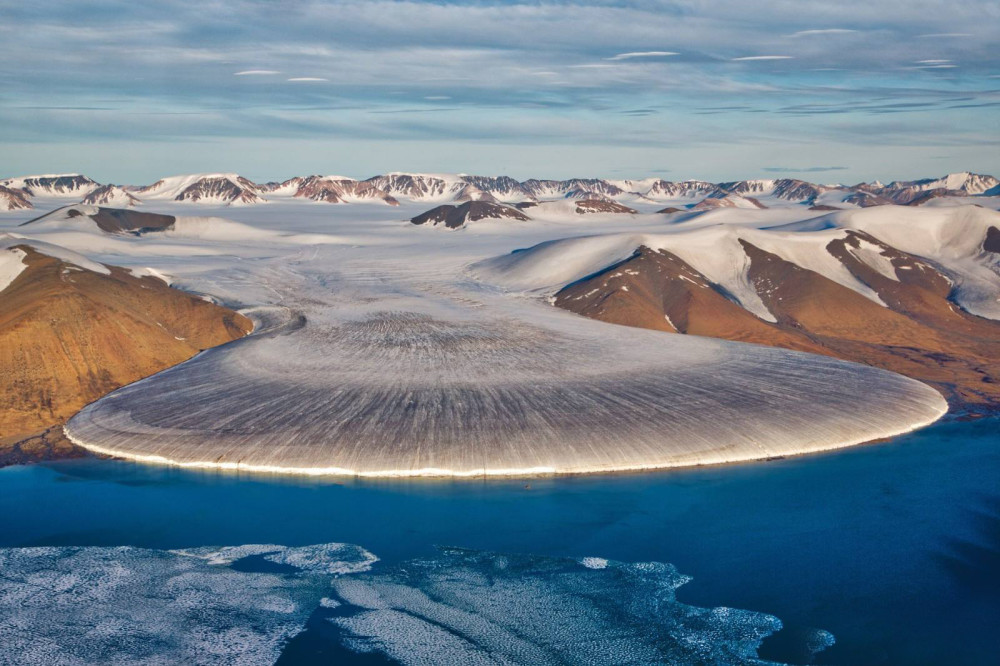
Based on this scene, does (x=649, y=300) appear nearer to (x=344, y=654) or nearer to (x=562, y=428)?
(x=562, y=428)

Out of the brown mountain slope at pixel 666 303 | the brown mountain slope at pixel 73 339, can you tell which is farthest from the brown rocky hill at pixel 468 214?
the brown mountain slope at pixel 73 339

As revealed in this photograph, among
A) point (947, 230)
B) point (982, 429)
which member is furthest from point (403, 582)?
point (947, 230)

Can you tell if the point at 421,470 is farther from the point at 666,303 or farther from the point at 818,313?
the point at 818,313

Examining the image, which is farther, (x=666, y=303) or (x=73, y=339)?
(x=666, y=303)

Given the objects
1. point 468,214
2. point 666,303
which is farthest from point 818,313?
point 468,214

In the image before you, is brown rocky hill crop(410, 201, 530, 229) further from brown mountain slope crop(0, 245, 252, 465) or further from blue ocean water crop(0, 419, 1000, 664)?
blue ocean water crop(0, 419, 1000, 664)

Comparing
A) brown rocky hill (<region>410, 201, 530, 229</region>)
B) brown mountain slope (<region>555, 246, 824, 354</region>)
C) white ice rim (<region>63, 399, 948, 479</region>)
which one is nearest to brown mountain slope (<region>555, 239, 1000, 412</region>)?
brown mountain slope (<region>555, 246, 824, 354</region>)

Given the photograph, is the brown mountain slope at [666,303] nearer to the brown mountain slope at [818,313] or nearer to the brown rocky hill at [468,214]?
the brown mountain slope at [818,313]
